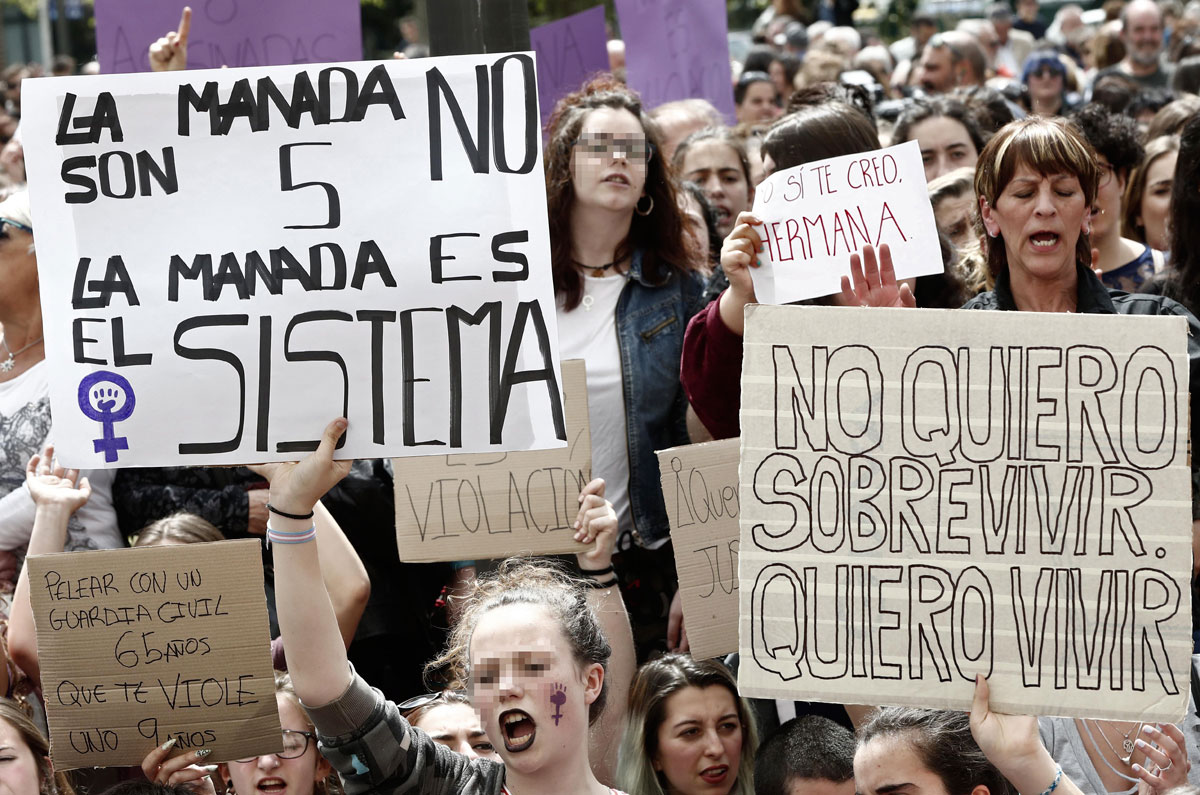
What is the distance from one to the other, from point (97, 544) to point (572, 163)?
5.47 ft

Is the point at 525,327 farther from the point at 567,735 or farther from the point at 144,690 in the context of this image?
the point at 144,690

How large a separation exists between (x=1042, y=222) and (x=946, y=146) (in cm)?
214

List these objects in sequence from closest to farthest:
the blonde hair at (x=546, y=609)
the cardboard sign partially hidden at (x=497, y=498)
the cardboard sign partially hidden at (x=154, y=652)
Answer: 1. the blonde hair at (x=546, y=609)
2. the cardboard sign partially hidden at (x=154, y=652)
3. the cardboard sign partially hidden at (x=497, y=498)

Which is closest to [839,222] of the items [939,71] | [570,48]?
[570,48]

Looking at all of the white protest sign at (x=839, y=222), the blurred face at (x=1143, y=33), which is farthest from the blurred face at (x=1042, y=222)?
the blurred face at (x=1143, y=33)

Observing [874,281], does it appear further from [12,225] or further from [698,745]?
[12,225]

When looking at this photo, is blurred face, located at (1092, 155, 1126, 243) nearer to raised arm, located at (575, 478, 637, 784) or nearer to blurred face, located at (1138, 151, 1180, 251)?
blurred face, located at (1138, 151, 1180, 251)

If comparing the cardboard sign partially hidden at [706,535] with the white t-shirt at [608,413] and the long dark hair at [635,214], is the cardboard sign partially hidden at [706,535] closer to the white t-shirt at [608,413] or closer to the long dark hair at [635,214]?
the white t-shirt at [608,413]

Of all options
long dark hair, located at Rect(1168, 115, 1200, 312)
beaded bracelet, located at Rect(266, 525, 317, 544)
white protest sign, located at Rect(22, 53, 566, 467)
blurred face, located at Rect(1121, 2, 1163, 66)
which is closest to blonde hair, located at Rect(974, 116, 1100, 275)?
long dark hair, located at Rect(1168, 115, 1200, 312)

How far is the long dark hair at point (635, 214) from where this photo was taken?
4.15m

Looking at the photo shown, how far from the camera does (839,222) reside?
3.45 meters

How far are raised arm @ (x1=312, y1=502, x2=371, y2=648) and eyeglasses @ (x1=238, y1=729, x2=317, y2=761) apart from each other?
0.89 feet

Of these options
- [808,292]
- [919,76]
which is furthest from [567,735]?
[919,76]

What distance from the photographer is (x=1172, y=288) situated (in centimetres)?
406
